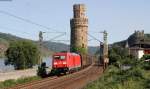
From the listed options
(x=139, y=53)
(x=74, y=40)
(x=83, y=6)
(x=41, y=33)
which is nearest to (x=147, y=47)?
(x=139, y=53)

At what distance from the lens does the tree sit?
395ft

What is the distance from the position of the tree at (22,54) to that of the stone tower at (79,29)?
20.7 m

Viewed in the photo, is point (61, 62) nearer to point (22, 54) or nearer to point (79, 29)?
point (22, 54)

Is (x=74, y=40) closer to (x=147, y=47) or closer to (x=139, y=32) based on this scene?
(x=147, y=47)

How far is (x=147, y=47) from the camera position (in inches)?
4875

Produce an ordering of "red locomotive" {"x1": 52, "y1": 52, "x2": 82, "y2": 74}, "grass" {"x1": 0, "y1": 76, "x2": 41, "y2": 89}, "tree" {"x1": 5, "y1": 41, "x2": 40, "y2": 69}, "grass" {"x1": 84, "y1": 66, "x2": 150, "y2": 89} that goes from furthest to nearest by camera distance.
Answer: "tree" {"x1": 5, "y1": 41, "x2": 40, "y2": 69}, "red locomotive" {"x1": 52, "y1": 52, "x2": 82, "y2": 74}, "grass" {"x1": 0, "y1": 76, "x2": 41, "y2": 89}, "grass" {"x1": 84, "y1": 66, "x2": 150, "y2": 89}

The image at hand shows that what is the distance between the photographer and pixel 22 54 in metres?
123

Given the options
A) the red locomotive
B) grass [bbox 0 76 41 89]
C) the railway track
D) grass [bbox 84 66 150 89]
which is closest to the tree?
the red locomotive

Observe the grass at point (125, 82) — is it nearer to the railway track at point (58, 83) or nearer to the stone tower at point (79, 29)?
the railway track at point (58, 83)

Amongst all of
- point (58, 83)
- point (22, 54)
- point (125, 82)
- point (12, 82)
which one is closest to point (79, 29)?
point (22, 54)

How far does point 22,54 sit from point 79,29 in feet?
103

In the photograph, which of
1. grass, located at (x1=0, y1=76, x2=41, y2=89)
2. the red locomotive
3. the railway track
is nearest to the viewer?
the railway track

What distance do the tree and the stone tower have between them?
68.0 ft

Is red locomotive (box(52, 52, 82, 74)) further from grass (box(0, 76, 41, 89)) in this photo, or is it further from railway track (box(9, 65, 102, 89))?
grass (box(0, 76, 41, 89))
